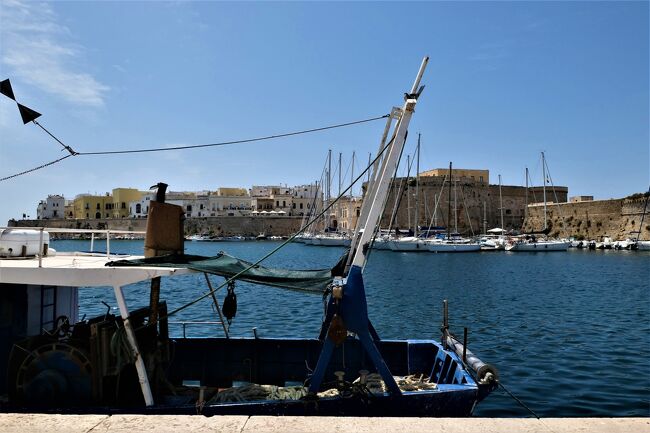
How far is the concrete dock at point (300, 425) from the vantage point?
3.85m

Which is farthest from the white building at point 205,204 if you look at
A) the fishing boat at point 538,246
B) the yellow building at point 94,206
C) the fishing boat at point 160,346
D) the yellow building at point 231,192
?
the fishing boat at point 160,346

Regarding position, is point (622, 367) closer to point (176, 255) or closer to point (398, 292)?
point (176, 255)

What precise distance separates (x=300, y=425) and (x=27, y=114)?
6025 millimetres

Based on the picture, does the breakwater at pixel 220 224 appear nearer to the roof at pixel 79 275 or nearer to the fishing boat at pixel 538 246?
the fishing boat at pixel 538 246

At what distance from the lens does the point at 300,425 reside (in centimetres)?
392

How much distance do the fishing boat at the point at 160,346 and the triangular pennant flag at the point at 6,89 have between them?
1.87 meters

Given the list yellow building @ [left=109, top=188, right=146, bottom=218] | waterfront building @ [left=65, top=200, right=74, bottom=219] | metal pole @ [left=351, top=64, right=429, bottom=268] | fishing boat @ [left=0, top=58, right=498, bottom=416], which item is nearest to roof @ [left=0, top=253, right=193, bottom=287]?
fishing boat @ [left=0, top=58, right=498, bottom=416]

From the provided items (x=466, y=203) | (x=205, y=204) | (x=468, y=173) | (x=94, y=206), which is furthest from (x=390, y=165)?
(x=94, y=206)

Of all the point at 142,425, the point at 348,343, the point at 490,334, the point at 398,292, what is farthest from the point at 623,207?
the point at 142,425

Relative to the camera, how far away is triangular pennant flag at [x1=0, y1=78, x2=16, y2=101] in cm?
726

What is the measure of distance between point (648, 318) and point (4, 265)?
19.0 meters

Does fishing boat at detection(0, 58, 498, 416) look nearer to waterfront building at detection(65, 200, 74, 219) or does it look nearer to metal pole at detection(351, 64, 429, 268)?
metal pole at detection(351, 64, 429, 268)

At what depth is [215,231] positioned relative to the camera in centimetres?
10344

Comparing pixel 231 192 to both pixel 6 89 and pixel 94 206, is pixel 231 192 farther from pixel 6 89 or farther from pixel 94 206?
pixel 6 89
